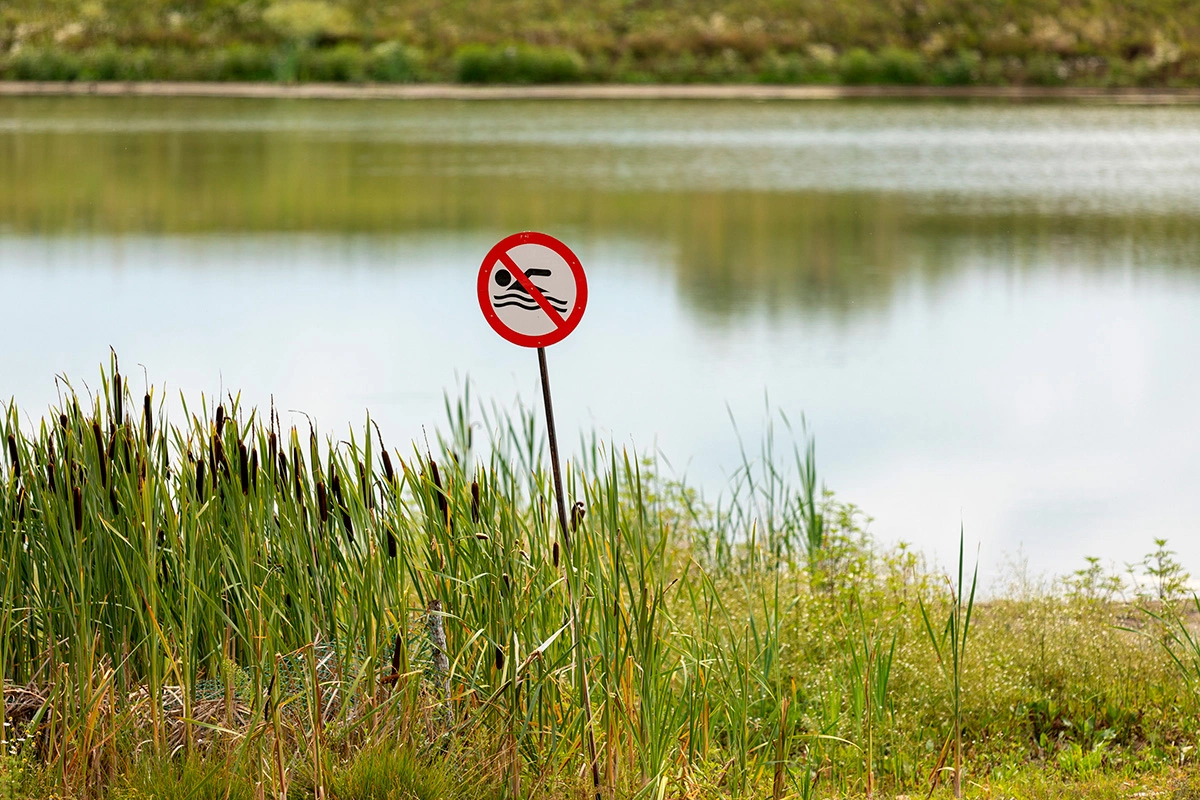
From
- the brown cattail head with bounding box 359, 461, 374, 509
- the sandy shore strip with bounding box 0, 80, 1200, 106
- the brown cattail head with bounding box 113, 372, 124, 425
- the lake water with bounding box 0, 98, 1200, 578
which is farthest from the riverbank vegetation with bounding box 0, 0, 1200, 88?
the brown cattail head with bounding box 359, 461, 374, 509

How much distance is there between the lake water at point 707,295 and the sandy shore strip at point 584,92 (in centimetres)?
1170

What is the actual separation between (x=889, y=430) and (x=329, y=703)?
4361 mm

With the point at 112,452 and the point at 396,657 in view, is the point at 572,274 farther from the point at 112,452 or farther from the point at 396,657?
the point at 112,452

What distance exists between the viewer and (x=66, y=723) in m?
2.64

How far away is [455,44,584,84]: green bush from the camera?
33000mm

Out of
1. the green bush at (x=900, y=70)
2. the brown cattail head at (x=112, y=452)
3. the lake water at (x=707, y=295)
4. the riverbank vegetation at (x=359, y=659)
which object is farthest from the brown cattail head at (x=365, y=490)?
the green bush at (x=900, y=70)

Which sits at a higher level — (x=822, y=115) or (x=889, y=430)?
(x=822, y=115)

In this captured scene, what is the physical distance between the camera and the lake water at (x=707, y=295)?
6.49 meters

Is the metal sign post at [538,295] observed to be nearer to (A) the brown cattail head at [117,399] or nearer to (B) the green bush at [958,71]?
(A) the brown cattail head at [117,399]

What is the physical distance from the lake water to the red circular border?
192cm

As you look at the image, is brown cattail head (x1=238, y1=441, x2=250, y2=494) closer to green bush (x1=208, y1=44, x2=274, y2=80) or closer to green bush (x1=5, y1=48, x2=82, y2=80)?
green bush (x1=208, y1=44, x2=274, y2=80)

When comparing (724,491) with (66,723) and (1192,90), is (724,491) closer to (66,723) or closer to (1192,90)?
(66,723)

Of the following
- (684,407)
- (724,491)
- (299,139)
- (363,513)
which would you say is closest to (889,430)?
(684,407)

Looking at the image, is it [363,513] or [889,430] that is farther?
[889,430]
